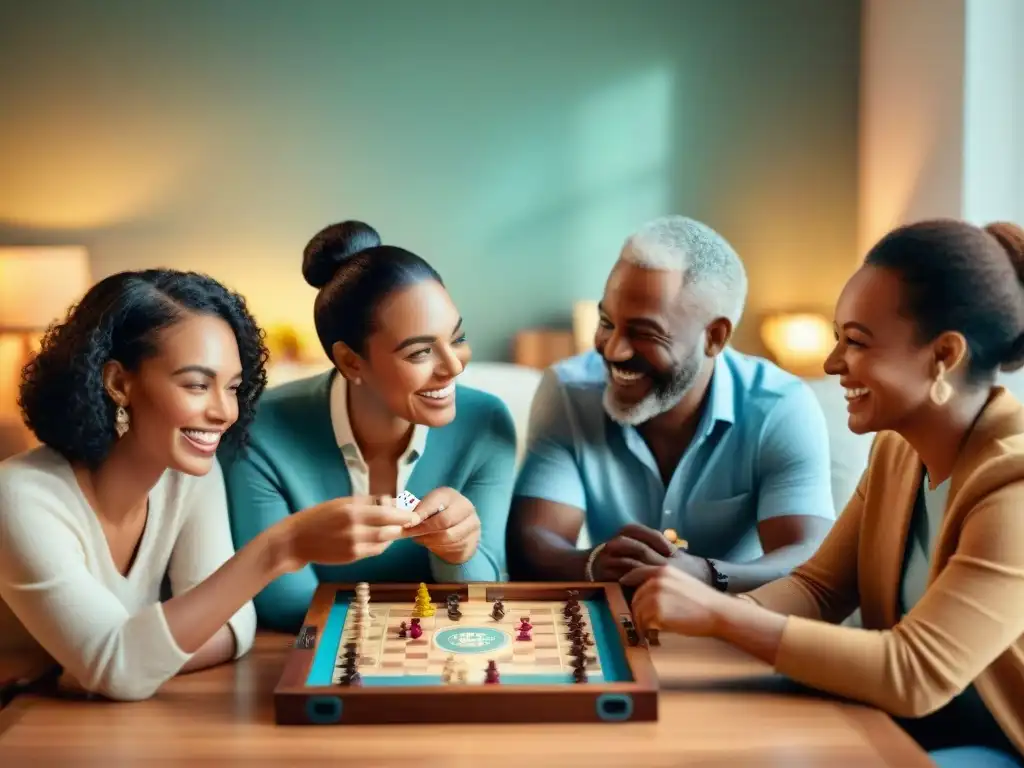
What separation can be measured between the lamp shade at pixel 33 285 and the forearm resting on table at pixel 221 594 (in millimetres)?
3478

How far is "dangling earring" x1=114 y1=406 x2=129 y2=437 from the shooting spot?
1511 mm

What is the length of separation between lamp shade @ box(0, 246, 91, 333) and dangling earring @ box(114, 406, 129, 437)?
333 cm

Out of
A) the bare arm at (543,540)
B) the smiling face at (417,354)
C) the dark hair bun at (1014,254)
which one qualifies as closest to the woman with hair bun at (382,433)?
the smiling face at (417,354)

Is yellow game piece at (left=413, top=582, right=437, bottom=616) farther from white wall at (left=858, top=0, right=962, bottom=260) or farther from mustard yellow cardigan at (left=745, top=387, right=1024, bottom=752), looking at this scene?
white wall at (left=858, top=0, right=962, bottom=260)

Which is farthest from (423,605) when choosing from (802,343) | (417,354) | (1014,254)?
(802,343)

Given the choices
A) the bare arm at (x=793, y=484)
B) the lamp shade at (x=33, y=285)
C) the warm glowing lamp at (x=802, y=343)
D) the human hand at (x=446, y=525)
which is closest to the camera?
the human hand at (x=446, y=525)

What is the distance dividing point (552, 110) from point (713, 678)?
3.85 m

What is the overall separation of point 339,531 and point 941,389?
0.77 metres

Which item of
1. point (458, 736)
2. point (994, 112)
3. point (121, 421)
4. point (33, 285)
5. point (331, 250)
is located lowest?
point (458, 736)

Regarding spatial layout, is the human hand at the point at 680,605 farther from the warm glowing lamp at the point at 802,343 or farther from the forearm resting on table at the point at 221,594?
the warm glowing lamp at the point at 802,343

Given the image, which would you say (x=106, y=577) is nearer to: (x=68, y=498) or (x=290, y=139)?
(x=68, y=498)

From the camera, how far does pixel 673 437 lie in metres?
2.12

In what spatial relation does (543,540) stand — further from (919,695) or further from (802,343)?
(802,343)

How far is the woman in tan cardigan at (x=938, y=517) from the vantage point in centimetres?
134
